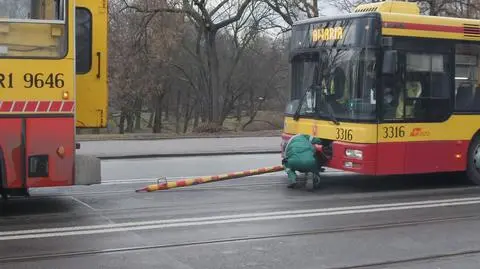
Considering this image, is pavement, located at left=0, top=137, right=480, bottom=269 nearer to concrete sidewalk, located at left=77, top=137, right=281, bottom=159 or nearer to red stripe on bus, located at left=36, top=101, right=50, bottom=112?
red stripe on bus, located at left=36, top=101, right=50, bottom=112

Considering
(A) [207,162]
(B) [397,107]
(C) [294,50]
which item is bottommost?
(A) [207,162]

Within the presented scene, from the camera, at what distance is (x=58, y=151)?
816 cm

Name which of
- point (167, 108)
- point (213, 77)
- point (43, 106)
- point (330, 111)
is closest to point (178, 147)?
point (330, 111)

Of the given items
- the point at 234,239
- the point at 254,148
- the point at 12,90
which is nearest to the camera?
the point at 234,239

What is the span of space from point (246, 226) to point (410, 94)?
4533 millimetres

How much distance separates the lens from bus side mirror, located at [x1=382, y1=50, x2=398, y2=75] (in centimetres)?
1051

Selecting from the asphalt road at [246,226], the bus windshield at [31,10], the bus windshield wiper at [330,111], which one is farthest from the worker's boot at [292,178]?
the bus windshield at [31,10]

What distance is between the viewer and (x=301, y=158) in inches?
419

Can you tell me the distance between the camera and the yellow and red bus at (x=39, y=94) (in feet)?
25.9

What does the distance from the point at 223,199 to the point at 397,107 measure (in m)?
3.39

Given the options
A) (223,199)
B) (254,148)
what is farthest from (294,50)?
(254,148)

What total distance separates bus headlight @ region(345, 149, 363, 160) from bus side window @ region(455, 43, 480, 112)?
225 centimetres

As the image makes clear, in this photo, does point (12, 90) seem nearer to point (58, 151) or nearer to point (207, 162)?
point (58, 151)

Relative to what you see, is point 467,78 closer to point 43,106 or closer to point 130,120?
point 43,106
